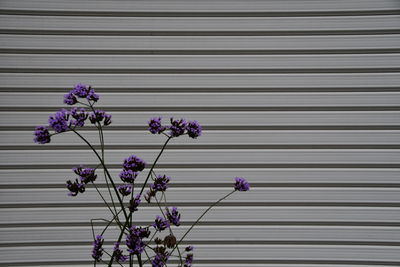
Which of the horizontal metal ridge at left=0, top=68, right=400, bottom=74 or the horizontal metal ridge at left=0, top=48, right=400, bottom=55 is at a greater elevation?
the horizontal metal ridge at left=0, top=48, right=400, bottom=55

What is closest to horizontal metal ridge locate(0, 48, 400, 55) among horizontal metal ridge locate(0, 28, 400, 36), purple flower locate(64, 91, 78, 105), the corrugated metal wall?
the corrugated metal wall

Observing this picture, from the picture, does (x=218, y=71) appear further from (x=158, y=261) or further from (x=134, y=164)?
(x=158, y=261)

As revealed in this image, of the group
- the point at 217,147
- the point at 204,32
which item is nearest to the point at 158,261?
the point at 217,147

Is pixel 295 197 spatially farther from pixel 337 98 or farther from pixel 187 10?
pixel 187 10

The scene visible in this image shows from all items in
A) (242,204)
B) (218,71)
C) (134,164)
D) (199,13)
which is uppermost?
(199,13)

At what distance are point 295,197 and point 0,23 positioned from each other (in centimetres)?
238

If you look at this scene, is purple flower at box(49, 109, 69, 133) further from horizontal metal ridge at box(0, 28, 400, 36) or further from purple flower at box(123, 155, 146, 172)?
horizontal metal ridge at box(0, 28, 400, 36)

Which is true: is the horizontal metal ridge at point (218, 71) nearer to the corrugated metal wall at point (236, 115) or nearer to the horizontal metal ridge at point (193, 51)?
the corrugated metal wall at point (236, 115)

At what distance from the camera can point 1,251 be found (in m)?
2.45

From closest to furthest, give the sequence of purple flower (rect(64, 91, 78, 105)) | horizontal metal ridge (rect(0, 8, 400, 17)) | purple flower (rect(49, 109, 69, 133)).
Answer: purple flower (rect(49, 109, 69, 133)) → purple flower (rect(64, 91, 78, 105)) → horizontal metal ridge (rect(0, 8, 400, 17))

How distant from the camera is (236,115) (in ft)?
8.17

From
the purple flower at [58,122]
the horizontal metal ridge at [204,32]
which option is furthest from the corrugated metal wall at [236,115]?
the purple flower at [58,122]

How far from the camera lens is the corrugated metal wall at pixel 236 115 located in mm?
2465

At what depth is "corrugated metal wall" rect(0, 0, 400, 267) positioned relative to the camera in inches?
97.0
